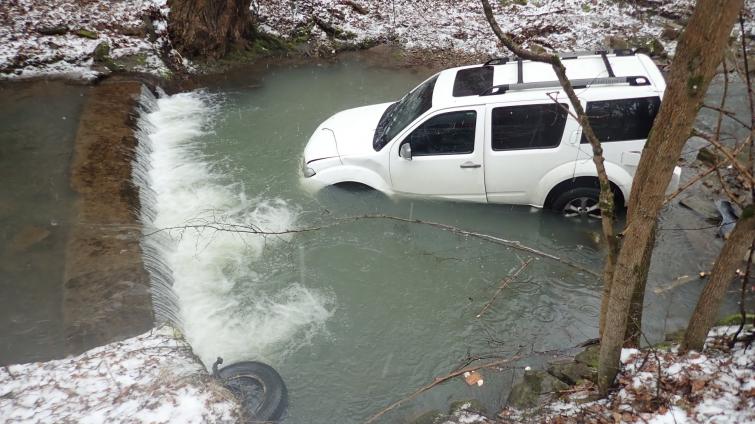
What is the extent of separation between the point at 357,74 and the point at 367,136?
207 inches

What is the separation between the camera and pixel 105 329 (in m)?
5.75

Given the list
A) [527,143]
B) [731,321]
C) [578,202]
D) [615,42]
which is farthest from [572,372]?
[615,42]

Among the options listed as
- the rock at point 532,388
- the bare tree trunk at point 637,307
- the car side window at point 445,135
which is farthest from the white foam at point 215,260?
the bare tree trunk at point 637,307

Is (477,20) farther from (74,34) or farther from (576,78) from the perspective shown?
(74,34)

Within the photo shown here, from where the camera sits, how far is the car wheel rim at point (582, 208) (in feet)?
24.5

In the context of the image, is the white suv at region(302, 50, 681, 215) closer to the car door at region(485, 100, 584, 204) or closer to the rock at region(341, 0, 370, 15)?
the car door at region(485, 100, 584, 204)

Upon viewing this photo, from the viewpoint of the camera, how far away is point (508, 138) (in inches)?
281

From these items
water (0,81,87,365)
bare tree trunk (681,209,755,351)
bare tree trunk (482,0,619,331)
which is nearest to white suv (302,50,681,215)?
bare tree trunk (681,209,755,351)

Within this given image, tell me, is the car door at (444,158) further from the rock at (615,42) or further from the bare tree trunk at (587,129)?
the rock at (615,42)

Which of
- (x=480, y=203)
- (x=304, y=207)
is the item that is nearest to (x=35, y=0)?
(x=304, y=207)

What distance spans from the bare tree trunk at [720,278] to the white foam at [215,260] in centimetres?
373

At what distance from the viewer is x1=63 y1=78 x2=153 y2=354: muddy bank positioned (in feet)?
19.2

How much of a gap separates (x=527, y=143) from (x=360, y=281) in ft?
9.10

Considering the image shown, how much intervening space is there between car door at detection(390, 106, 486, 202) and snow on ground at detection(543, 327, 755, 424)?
327cm
